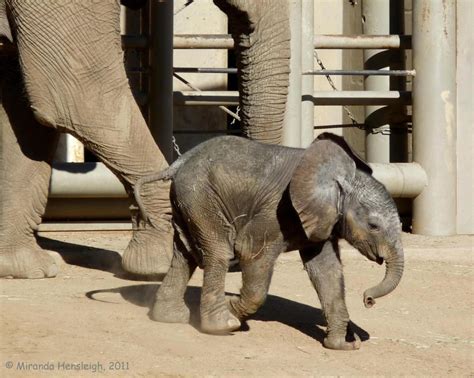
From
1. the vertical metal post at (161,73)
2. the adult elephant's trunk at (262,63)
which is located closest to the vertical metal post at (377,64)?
the vertical metal post at (161,73)

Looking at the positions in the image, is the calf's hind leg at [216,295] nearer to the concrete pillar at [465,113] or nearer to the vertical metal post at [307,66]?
the vertical metal post at [307,66]

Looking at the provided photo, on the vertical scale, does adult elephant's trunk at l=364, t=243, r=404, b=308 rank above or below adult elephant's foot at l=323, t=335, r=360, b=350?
above

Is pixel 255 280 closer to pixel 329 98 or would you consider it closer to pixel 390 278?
pixel 390 278

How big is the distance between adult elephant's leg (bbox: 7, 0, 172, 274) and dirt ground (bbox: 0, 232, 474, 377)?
1.62 feet

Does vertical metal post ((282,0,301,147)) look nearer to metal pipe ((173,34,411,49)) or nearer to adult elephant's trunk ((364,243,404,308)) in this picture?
metal pipe ((173,34,411,49))

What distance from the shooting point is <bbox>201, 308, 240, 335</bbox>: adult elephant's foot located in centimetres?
739

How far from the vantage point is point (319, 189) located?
7.15 meters

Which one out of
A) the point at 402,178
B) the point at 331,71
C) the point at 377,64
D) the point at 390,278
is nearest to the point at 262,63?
the point at 390,278

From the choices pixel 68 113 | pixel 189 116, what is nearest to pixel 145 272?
pixel 68 113

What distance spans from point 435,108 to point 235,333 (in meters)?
4.28

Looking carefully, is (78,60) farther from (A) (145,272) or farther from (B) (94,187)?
(B) (94,187)

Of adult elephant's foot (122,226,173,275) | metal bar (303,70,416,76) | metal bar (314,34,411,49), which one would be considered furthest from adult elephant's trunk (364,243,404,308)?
metal bar (314,34,411,49)

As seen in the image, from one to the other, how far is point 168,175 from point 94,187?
3.23m

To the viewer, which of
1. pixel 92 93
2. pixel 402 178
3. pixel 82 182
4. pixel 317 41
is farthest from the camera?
pixel 317 41
